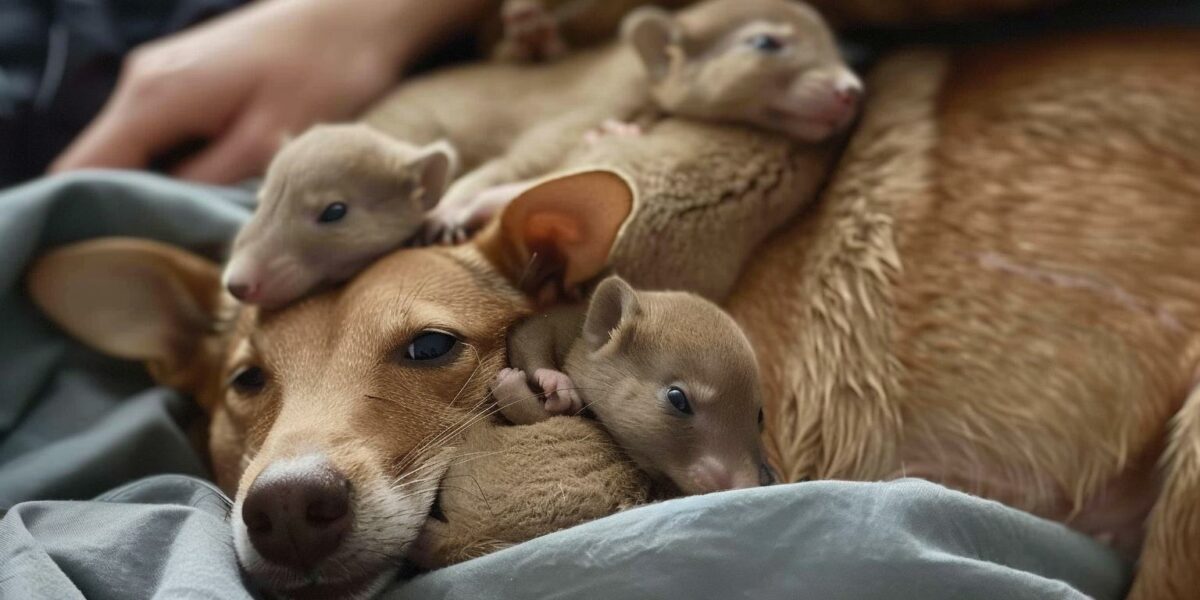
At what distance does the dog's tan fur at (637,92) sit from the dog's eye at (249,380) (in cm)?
36

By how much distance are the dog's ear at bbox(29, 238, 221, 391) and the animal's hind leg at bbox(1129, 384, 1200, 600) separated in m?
1.48

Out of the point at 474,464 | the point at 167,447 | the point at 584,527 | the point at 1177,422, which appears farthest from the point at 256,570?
the point at 1177,422

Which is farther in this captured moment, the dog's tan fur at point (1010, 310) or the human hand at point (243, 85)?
the human hand at point (243, 85)

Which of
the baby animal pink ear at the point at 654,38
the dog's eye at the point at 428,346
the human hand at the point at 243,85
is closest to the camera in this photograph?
the dog's eye at the point at 428,346

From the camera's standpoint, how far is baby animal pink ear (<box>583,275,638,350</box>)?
1293 mm

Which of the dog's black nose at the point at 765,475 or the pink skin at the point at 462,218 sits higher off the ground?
the pink skin at the point at 462,218

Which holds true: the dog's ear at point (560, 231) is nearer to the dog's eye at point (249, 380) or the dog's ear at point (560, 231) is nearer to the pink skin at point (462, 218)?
the pink skin at point (462, 218)

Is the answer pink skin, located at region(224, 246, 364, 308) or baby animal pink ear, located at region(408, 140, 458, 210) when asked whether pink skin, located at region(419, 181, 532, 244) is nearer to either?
baby animal pink ear, located at region(408, 140, 458, 210)

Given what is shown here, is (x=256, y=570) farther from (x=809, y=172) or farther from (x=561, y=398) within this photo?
(x=809, y=172)

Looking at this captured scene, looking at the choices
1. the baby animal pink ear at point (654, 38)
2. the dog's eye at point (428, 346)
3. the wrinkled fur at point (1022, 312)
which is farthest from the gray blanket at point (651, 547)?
the baby animal pink ear at point (654, 38)

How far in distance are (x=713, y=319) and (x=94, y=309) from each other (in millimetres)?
996

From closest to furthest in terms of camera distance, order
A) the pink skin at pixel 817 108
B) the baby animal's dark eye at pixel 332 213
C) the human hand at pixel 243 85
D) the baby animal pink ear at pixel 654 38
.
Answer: the baby animal's dark eye at pixel 332 213 < the pink skin at pixel 817 108 < the baby animal pink ear at pixel 654 38 < the human hand at pixel 243 85

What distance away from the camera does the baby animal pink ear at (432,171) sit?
62.0 inches

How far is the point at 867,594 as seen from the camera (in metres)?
1.12
